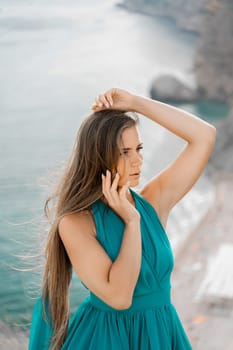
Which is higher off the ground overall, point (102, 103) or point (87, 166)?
point (102, 103)

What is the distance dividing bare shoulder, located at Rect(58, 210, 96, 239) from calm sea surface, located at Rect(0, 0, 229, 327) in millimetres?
373

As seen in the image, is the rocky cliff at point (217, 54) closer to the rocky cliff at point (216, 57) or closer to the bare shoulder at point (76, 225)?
the rocky cliff at point (216, 57)

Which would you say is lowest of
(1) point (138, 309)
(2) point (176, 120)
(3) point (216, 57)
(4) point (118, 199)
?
(3) point (216, 57)

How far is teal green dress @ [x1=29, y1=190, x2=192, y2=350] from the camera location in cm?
192

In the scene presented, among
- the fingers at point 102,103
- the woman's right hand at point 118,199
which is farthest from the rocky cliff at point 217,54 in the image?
the woman's right hand at point 118,199

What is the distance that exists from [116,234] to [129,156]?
0.19 m

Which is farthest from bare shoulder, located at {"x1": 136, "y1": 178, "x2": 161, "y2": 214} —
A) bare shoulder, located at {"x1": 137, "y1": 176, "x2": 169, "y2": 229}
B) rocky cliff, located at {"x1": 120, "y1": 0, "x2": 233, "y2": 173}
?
rocky cliff, located at {"x1": 120, "y1": 0, "x2": 233, "y2": 173}

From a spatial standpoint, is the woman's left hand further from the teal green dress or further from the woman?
the teal green dress

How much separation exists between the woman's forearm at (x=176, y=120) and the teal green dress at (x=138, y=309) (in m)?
0.22

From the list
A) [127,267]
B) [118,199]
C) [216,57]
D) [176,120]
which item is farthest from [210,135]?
[216,57]

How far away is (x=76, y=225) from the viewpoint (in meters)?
1.87

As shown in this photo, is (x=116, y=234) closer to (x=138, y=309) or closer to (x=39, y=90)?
(x=138, y=309)

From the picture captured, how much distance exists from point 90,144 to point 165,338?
51cm

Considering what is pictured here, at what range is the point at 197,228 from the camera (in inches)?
253
